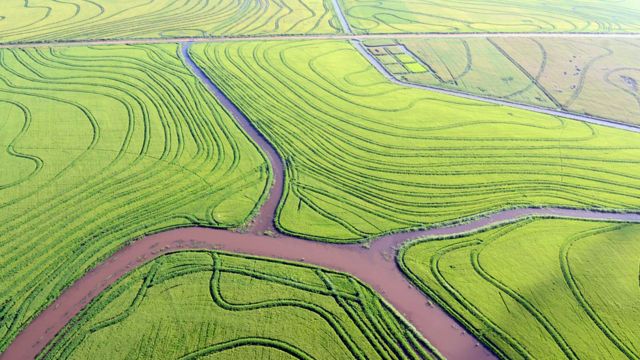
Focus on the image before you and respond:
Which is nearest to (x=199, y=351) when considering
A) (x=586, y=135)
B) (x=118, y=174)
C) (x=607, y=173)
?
(x=118, y=174)

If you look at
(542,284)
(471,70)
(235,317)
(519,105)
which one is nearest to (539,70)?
(471,70)

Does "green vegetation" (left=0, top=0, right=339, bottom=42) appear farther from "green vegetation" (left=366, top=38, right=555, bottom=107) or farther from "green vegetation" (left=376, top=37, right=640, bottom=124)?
"green vegetation" (left=376, top=37, right=640, bottom=124)

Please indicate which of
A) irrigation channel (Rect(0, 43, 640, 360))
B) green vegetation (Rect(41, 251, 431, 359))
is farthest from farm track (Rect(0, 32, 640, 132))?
green vegetation (Rect(41, 251, 431, 359))

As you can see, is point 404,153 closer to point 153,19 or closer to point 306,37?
point 306,37

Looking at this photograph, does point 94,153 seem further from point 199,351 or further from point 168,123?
point 199,351

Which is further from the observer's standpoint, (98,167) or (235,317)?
(98,167)

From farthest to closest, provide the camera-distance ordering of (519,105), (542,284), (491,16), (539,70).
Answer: (491,16), (539,70), (519,105), (542,284)
